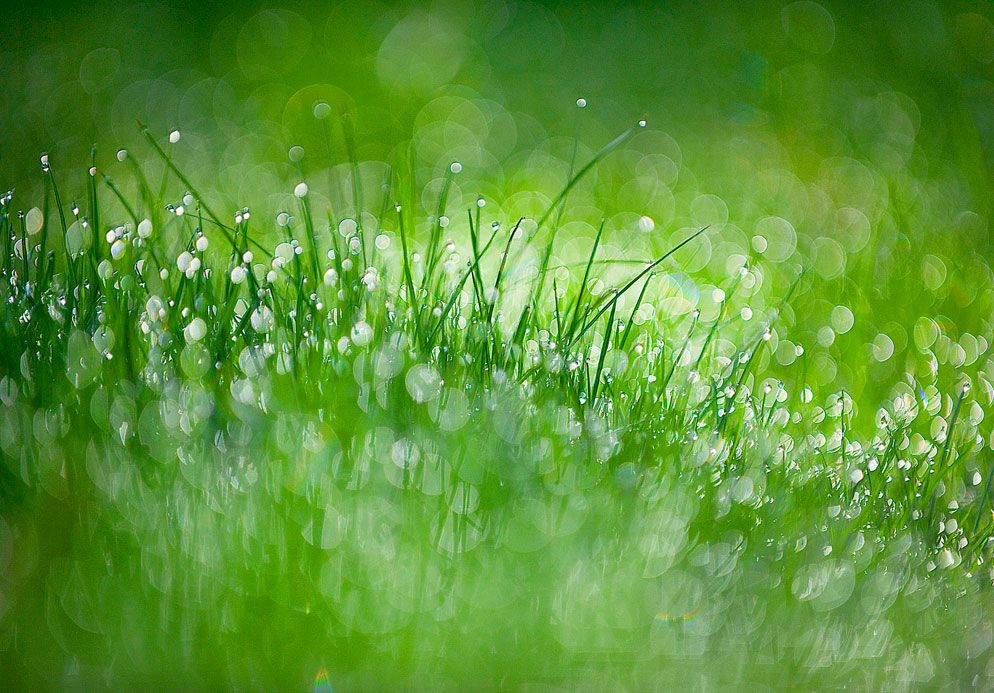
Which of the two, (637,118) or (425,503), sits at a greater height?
(637,118)

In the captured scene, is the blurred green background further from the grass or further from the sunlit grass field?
the grass

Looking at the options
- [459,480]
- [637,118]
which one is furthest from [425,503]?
[637,118]

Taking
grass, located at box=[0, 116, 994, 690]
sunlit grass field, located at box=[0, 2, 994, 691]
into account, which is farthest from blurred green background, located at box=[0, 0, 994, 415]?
grass, located at box=[0, 116, 994, 690]

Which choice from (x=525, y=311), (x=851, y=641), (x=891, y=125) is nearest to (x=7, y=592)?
(x=525, y=311)

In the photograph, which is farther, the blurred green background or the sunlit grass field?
the blurred green background

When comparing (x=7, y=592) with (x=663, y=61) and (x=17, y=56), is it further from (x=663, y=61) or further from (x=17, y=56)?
(x=663, y=61)

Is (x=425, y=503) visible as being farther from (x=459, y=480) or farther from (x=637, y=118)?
(x=637, y=118)
